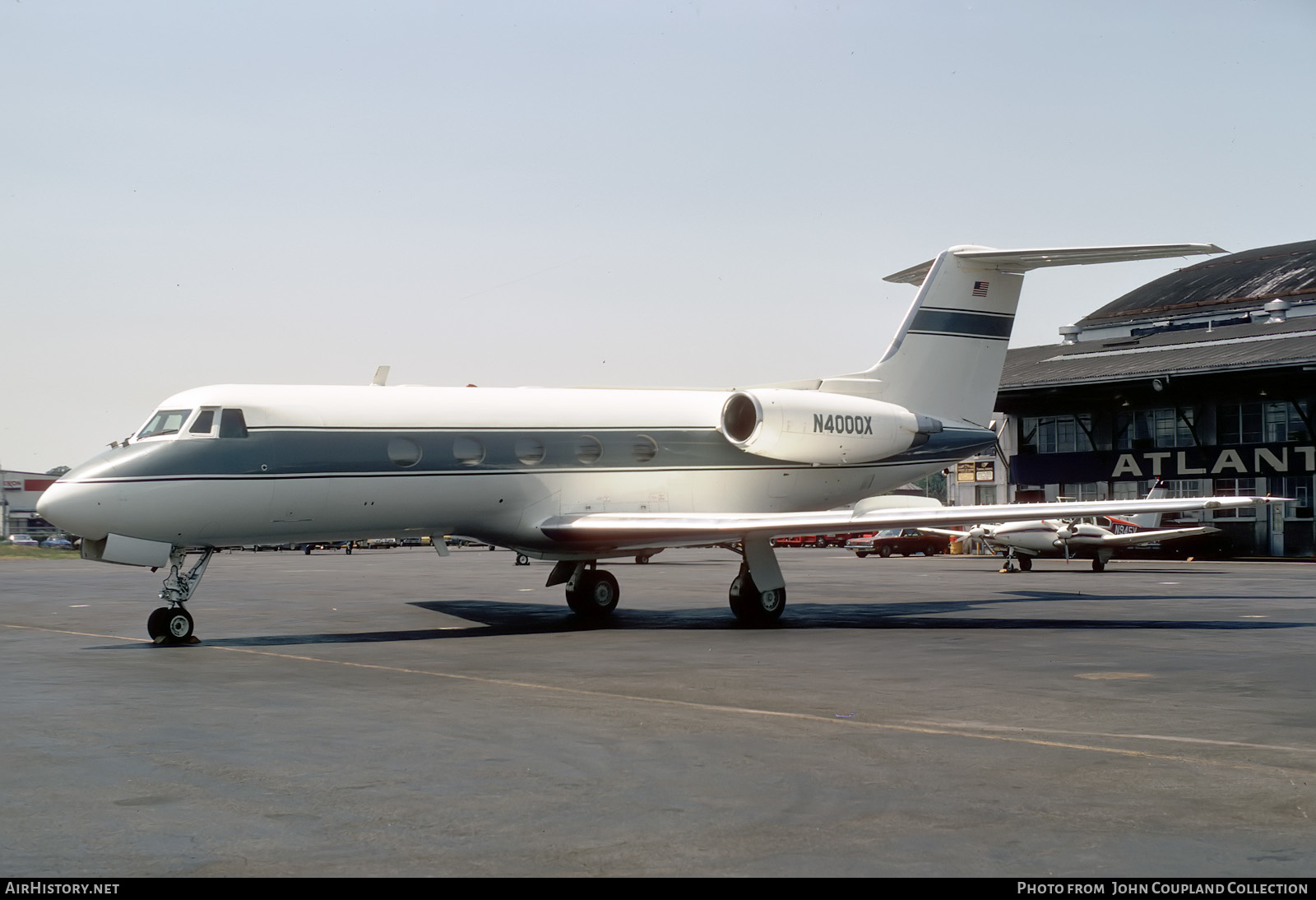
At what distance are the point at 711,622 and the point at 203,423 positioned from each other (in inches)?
325

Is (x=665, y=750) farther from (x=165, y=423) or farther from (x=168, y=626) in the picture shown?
(x=165, y=423)

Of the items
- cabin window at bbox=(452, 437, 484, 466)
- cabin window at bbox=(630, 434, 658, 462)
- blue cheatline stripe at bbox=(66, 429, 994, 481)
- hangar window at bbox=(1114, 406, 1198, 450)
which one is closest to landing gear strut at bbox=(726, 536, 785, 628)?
blue cheatline stripe at bbox=(66, 429, 994, 481)

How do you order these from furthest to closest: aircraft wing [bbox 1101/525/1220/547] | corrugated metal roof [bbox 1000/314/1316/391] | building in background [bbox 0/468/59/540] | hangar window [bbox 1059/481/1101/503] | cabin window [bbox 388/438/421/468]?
1. building in background [bbox 0/468/59/540]
2. hangar window [bbox 1059/481/1101/503]
3. corrugated metal roof [bbox 1000/314/1316/391]
4. aircraft wing [bbox 1101/525/1220/547]
5. cabin window [bbox 388/438/421/468]

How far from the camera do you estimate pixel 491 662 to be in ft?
46.4

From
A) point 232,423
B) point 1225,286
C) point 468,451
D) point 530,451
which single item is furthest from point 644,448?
point 1225,286

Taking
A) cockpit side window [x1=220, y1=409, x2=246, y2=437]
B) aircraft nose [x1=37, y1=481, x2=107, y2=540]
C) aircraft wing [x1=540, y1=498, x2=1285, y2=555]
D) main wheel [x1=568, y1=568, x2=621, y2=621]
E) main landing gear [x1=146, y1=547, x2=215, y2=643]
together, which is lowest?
main wheel [x1=568, y1=568, x2=621, y2=621]

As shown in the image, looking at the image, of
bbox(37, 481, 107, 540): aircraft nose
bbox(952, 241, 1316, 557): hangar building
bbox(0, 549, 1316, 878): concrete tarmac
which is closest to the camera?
bbox(0, 549, 1316, 878): concrete tarmac

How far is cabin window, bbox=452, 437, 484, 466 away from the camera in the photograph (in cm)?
1847

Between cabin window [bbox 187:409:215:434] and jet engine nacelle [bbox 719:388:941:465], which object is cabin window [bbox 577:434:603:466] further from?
cabin window [bbox 187:409:215:434]

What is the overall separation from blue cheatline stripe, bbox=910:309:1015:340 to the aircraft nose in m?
14.0

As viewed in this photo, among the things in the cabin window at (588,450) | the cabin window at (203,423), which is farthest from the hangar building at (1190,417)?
the cabin window at (203,423)

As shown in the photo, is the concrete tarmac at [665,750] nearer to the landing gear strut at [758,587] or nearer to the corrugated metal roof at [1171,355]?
the landing gear strut at [758,587]

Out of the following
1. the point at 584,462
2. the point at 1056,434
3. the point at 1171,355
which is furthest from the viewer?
the point at 1056,434

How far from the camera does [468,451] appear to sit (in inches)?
730
